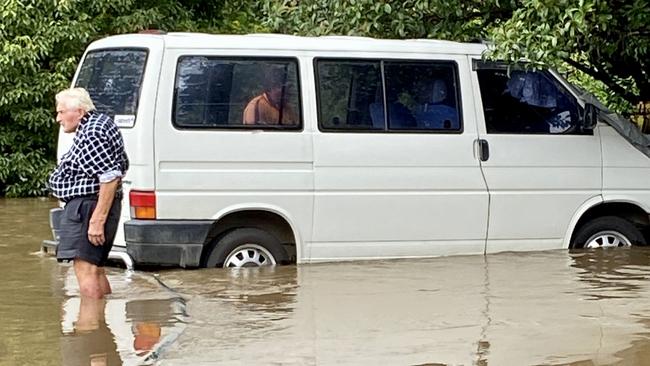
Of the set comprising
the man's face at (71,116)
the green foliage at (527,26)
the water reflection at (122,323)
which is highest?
the green foliage at (527,26)

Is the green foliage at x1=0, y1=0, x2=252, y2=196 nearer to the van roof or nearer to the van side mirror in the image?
the van roof

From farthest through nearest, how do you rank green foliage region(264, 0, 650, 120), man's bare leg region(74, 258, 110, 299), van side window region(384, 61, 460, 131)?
green foliage region(264, 0, 650, 120)
van side window region(384, 61, 460, 131)
man's bare leg region(74, 258, 110, 299)

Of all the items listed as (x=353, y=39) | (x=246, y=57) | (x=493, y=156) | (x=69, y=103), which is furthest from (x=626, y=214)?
(x=69, y=103)

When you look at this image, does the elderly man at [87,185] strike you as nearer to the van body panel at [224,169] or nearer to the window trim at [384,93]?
the van body panel at [224,169]

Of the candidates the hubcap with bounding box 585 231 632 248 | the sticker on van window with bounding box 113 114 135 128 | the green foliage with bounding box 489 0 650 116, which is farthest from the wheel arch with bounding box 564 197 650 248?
the sticker on van window with bounding box 113 114 135 128

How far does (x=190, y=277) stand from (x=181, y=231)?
362 mm

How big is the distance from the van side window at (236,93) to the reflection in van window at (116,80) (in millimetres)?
337

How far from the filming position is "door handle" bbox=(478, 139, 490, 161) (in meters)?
9.16

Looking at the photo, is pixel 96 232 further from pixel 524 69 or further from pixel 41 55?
pixel 41 55

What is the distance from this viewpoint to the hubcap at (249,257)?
8.77 m

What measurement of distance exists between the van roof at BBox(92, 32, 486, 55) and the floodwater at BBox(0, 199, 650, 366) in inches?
69.2

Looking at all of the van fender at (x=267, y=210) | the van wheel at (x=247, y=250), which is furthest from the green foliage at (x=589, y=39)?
the van wheel at (x=247, y=250)

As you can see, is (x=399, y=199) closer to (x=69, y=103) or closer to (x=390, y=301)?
(x=390, y=301)

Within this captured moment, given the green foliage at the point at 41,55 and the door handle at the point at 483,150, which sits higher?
the green foliage at the point at 41,55
